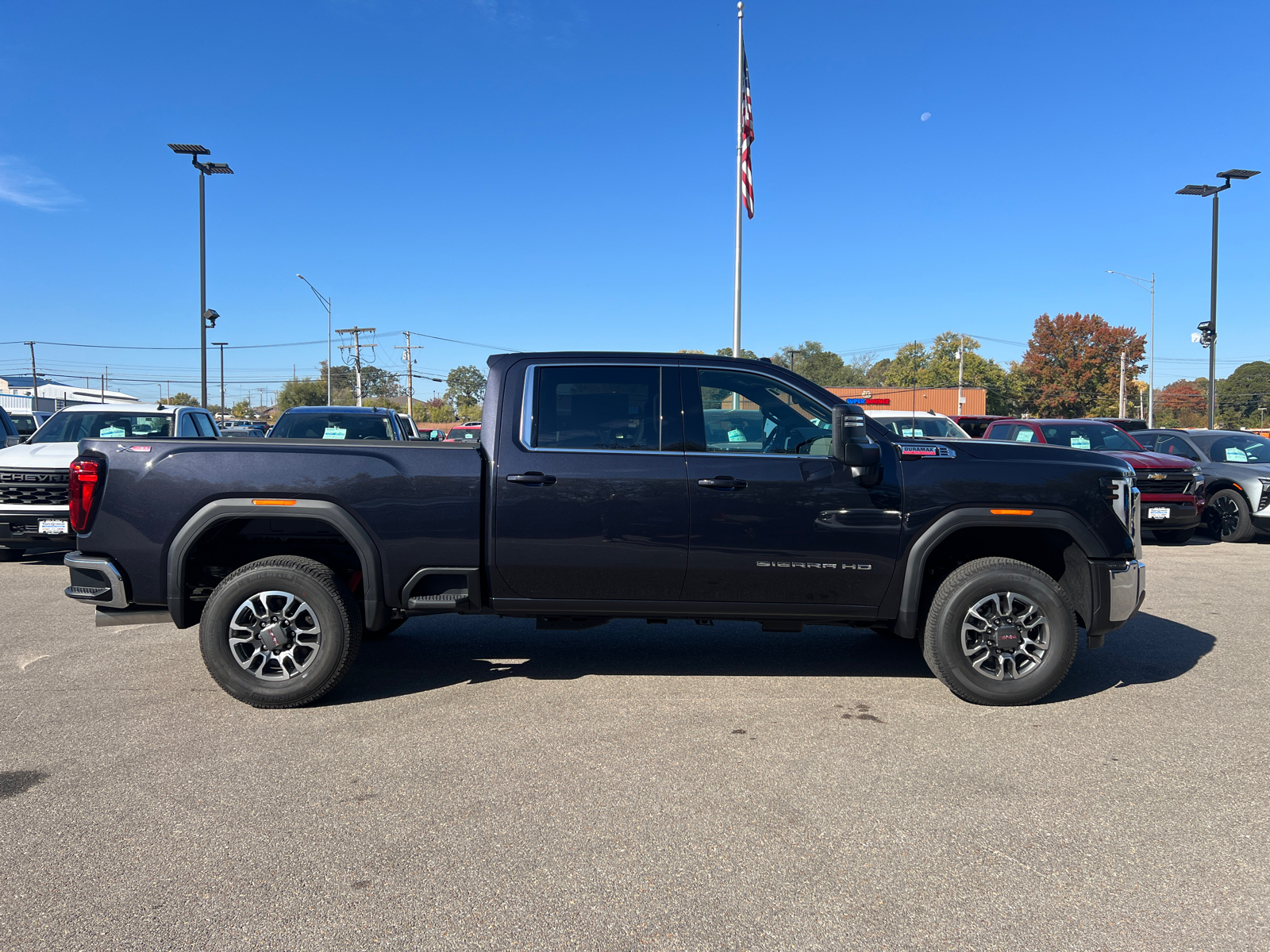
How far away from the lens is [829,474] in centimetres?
480

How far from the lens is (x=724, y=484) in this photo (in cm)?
477

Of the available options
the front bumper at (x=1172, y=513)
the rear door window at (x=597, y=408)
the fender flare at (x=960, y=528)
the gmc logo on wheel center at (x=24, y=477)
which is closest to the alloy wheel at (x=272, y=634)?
the rear door window at (x=597, y=408)

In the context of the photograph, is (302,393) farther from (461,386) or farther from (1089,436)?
(1089,436)

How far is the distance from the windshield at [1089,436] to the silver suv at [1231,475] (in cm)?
85

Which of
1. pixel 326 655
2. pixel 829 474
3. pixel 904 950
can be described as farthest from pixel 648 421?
pixel 904 950

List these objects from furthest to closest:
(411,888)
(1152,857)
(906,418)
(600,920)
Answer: (906,418) < (1152,857) < (411,888) < (600,920)

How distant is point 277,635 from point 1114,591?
475 cm

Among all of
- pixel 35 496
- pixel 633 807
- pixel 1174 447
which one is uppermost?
pixel 1174 447

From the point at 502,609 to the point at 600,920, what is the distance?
7.65ft

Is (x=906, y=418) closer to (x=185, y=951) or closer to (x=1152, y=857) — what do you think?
(x=1152, y=857)

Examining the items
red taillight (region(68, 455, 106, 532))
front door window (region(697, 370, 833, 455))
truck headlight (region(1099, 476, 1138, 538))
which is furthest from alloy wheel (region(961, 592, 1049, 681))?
red taillight (region(68, 455, 106, 532))

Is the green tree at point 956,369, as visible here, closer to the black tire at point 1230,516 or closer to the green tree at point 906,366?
the green tree at point 906,366

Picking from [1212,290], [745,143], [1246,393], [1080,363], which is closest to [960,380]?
[1080,363]

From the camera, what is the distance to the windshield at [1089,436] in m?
13.1
